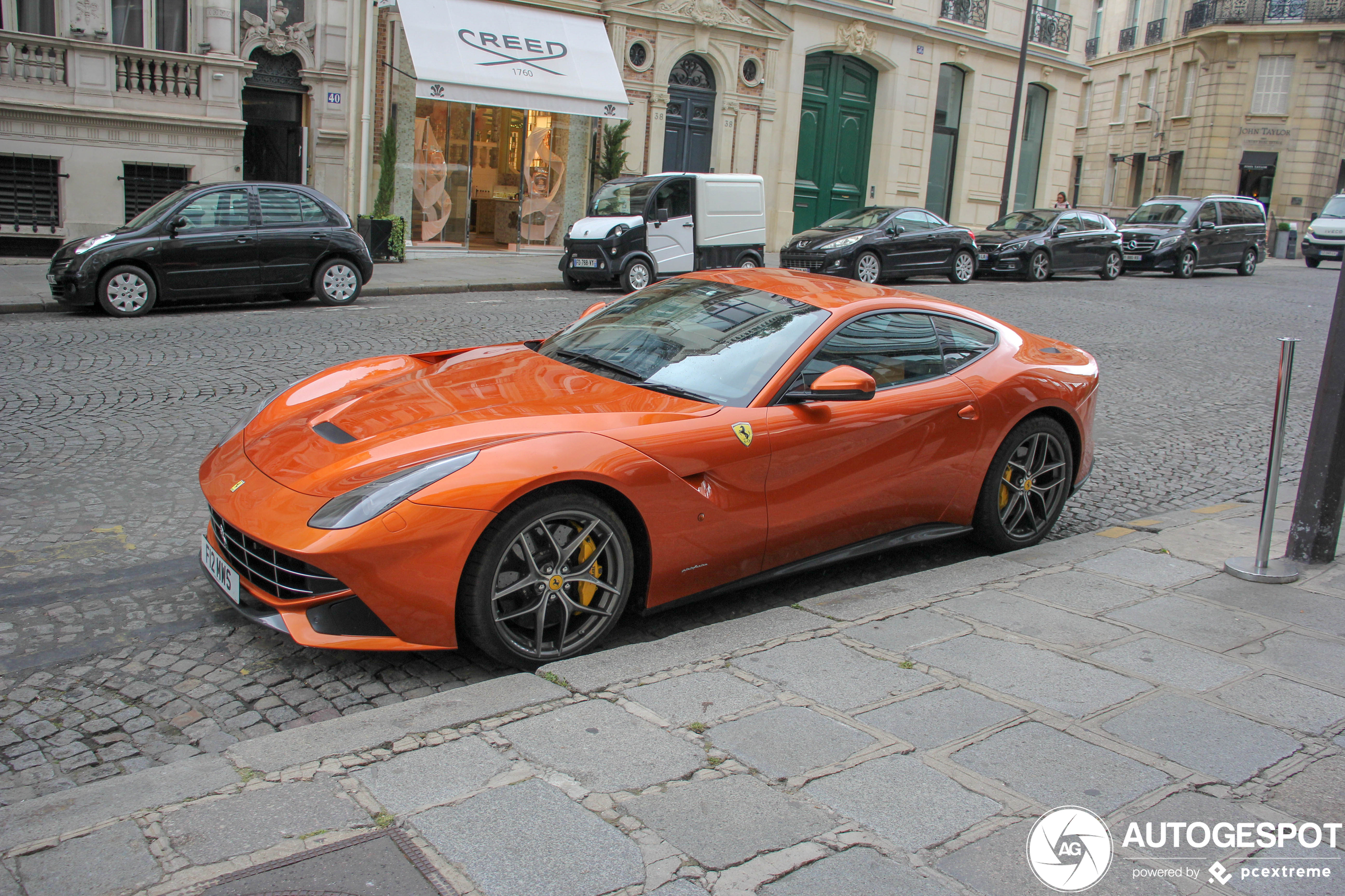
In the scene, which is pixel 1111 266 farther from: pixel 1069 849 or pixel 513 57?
pixel 1069 849

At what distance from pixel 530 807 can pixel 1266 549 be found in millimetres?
3833

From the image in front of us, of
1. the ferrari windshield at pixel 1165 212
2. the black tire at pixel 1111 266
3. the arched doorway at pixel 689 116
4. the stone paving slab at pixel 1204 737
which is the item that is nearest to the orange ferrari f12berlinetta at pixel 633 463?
the stone paving slab at pixel 1204 737

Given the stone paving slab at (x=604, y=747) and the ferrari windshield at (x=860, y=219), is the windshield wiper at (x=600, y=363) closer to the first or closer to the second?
the stone paving slab at (x=604, y=747)

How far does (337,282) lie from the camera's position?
13477mm

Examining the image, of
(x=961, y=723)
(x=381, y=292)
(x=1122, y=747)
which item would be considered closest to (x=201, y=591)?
(x=961, y=723)

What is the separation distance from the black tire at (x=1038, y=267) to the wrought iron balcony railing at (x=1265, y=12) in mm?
30112

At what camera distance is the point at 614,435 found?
3908 millimetres

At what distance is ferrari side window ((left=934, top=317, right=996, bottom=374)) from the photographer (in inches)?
204

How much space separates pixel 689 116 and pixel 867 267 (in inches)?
319

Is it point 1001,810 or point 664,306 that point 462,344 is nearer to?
point 664,306

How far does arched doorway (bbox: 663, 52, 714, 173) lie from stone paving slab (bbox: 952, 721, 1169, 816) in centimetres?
2237

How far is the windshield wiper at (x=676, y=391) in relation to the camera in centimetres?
435

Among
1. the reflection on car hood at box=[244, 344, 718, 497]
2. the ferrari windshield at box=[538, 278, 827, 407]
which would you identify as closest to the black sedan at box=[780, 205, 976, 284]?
the ferrari windshield at box=[538, 278, 827, 407]

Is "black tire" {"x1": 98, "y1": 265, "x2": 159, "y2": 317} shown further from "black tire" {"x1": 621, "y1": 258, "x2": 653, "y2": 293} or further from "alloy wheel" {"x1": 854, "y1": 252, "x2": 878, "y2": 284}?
"alloy wheel" {"x1": 854, "y1": 252, "x2": 878, "y2": 284}
